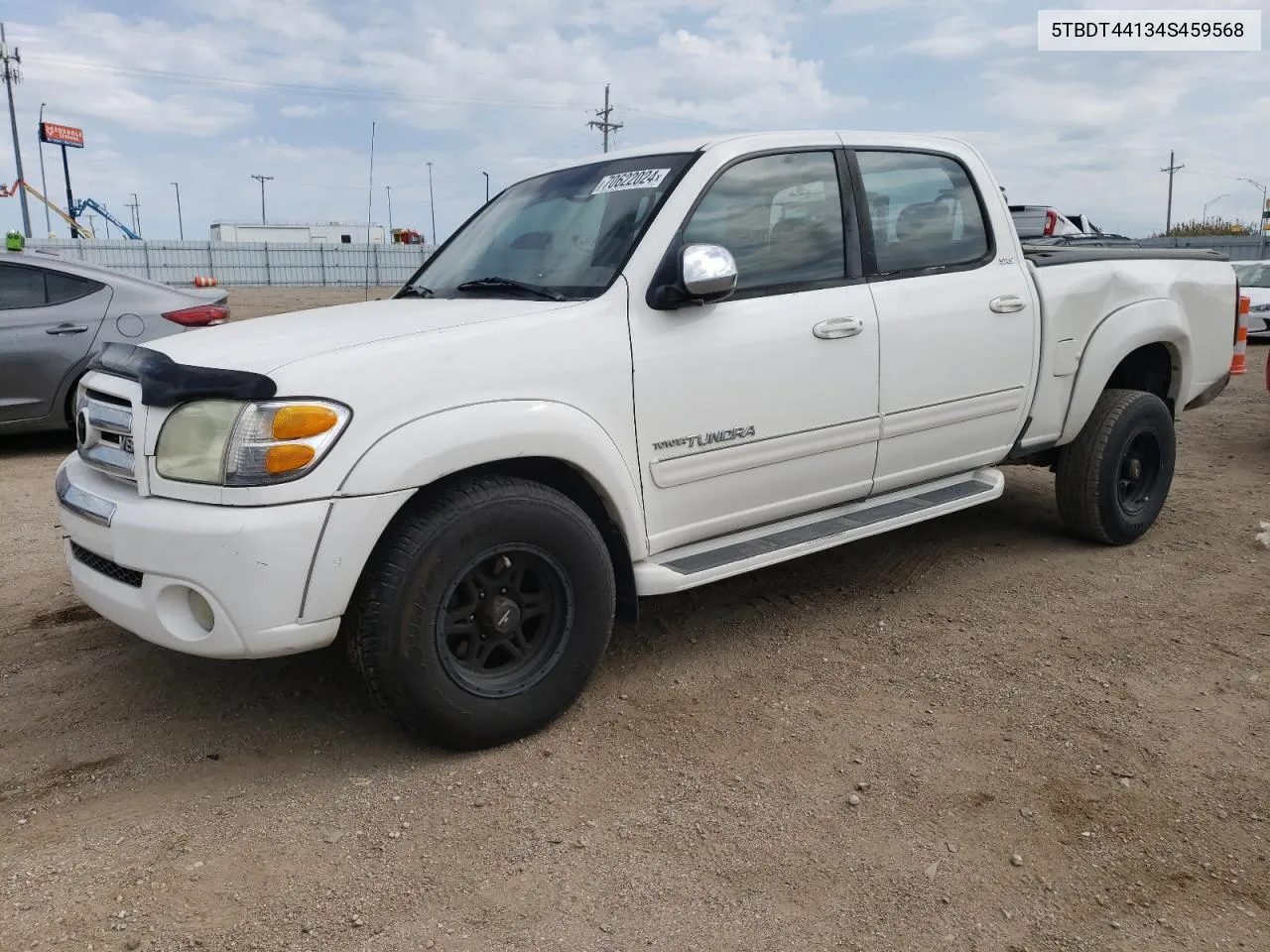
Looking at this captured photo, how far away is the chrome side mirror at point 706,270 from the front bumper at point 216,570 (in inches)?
51.7

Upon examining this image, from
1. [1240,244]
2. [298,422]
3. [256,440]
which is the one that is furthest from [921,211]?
[1240,244]

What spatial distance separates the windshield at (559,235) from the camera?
135 inches

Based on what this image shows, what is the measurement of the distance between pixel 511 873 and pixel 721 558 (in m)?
1.34

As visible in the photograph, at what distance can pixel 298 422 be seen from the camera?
2.64m

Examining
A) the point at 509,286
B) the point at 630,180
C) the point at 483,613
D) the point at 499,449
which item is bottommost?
the point at 483,613

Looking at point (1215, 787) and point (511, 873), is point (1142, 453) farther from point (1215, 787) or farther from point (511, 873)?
point (511, 873)

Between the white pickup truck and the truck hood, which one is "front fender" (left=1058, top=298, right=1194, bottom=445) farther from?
the truck hood

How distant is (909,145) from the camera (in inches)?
166

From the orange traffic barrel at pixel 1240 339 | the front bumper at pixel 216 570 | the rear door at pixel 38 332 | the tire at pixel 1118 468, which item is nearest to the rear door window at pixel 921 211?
the tire at pixel 1118 468

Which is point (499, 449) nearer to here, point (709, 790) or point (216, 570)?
point (216, 570)

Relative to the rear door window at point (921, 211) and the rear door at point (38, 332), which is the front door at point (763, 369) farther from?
the rear door at point (38, 332)

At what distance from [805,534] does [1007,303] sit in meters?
1.41

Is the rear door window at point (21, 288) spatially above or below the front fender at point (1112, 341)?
above

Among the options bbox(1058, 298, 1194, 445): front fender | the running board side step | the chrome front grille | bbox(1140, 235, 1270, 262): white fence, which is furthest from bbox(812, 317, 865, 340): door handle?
bbox(1140, 235, 1270, 262): white fence
